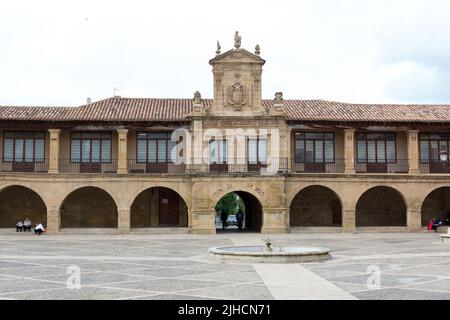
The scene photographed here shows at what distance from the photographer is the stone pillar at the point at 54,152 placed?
115 ft

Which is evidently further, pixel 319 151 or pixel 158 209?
pixel 158 209

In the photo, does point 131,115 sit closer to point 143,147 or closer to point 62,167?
point 143,147

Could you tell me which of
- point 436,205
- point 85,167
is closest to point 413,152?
point 436,205

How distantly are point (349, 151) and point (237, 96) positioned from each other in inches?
288

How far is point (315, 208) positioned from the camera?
38.8 meters

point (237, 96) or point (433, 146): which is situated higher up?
point (237, 96)

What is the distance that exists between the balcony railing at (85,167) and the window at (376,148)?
15.0 meters

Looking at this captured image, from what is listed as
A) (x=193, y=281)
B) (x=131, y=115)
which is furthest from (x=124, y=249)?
(x=131, y=115)

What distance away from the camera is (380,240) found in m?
29.8

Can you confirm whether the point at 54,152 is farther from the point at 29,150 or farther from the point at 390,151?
the point at 390,151

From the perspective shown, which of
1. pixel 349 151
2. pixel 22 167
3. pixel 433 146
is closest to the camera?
pixel 349 151

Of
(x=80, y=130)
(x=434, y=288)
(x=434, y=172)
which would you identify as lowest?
(x=434, y=288)

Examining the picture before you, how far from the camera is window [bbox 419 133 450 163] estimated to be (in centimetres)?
3800

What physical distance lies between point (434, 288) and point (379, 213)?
25.5 m
